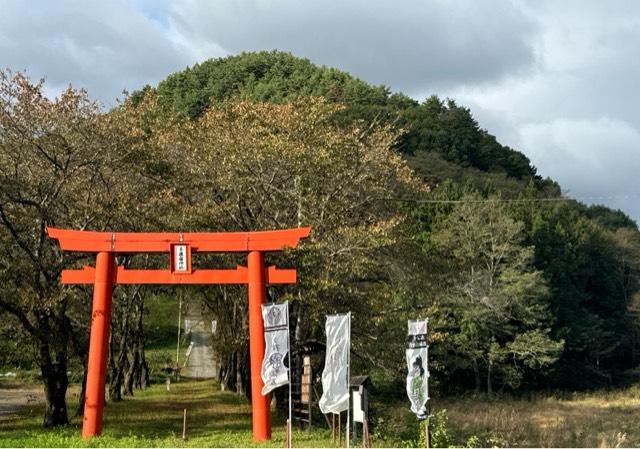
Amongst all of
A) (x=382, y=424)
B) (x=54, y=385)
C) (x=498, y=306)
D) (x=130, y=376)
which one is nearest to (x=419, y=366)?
(x=382, y=424)

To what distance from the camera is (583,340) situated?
135 feet

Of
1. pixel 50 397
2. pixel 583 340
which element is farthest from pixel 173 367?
pixel 583 340

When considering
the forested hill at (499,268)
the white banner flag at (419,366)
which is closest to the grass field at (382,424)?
the white banner flag at (419,366)

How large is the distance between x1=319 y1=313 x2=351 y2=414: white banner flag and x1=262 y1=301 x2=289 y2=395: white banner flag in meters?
1.26

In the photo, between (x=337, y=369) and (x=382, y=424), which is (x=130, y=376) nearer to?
(x=382, y=424)

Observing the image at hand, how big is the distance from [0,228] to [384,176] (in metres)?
10.2

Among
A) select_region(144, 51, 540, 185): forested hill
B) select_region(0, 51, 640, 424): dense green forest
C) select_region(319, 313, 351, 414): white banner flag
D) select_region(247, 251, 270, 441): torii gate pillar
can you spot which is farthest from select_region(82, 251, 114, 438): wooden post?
select_region(144, 51, 540, 185): forested hill

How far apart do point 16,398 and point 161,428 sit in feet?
43.9

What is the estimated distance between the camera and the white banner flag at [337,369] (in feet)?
41.5

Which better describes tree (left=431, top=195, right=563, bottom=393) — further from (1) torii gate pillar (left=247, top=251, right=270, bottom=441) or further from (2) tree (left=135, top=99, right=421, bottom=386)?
(1) torii gate pillar (left=247, top=251, right=270, bottom=441)

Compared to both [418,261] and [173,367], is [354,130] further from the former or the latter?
[173,367]

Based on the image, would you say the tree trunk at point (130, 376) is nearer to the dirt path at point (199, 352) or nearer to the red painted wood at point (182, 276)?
the dirt path at point (199, 352)

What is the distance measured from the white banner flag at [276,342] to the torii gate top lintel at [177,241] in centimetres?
167

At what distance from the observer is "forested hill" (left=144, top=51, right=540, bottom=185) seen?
61469 mm
